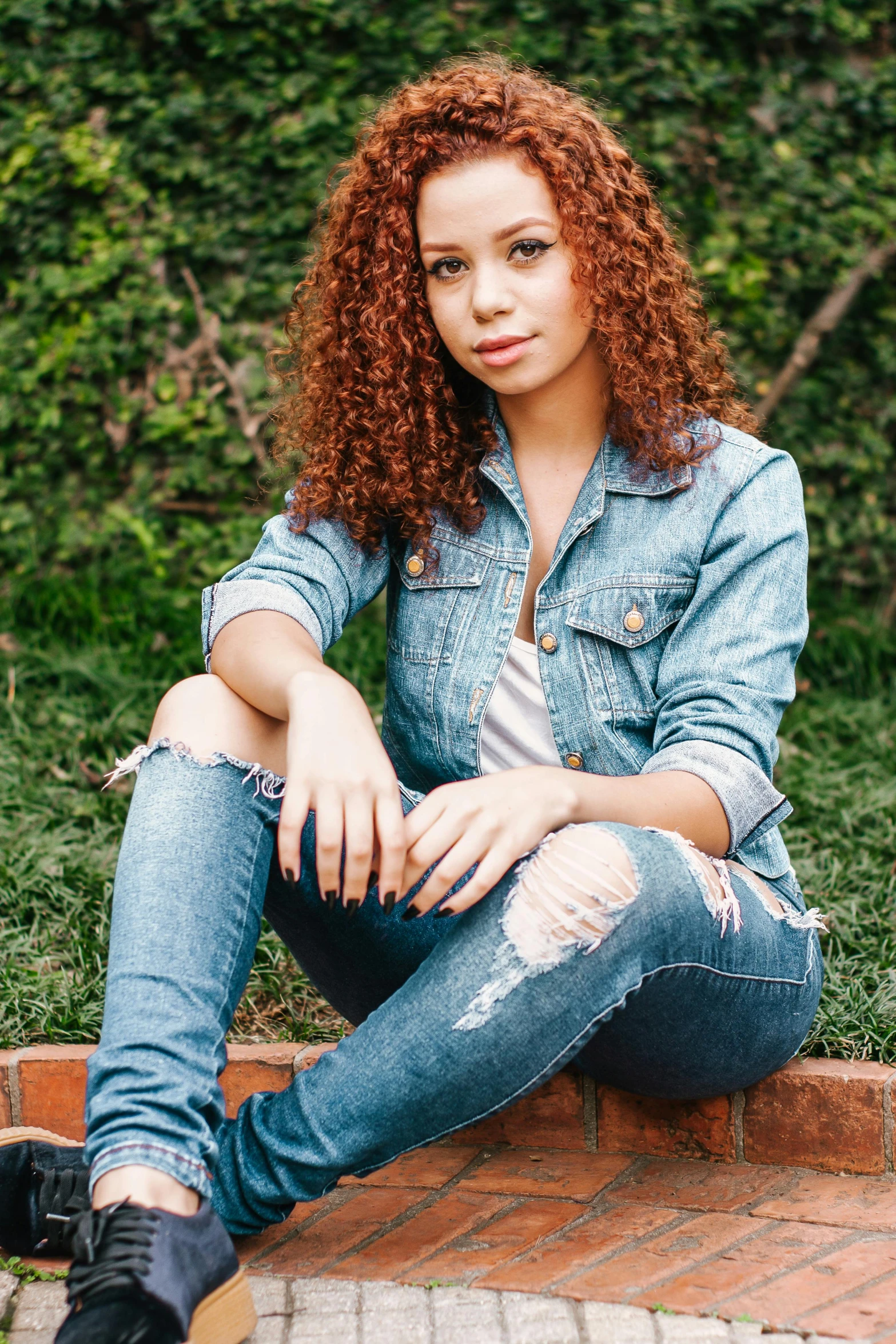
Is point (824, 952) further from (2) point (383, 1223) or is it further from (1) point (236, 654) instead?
(1) point (236, 654)

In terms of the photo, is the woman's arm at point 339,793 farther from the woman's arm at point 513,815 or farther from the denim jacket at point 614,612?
the denim jacket at point 614,612

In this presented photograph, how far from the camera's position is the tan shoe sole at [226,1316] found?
155 cm

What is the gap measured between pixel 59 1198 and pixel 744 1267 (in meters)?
0.97

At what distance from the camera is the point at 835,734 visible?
12.3 feet

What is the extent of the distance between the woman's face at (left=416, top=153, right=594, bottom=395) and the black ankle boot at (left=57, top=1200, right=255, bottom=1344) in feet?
4.38

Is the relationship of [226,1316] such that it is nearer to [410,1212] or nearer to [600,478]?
[410,1212]

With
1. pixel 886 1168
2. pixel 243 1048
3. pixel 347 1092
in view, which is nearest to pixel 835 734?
pixel 886 1168

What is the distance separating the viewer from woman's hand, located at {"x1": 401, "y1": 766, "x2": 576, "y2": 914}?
161cm

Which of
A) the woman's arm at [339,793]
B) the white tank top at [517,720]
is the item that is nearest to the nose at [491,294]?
the white tank top at [517,720]

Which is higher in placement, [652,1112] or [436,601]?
[436,601]

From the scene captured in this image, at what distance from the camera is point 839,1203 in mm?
1978

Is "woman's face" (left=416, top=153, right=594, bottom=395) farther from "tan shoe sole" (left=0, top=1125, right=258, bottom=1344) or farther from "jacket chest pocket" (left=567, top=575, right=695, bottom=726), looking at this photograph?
"tan shoe sole" (left=0, top=1125, right=258, bottom=1344)

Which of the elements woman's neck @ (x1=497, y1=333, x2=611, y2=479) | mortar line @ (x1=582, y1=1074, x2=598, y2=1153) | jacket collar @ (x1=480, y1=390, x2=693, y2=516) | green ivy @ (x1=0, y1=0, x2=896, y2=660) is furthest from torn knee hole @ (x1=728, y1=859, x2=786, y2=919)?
green ivy @ (x1=0, y1=0, x2=896, y2=660)

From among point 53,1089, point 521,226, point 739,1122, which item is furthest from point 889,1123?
point 521,226
